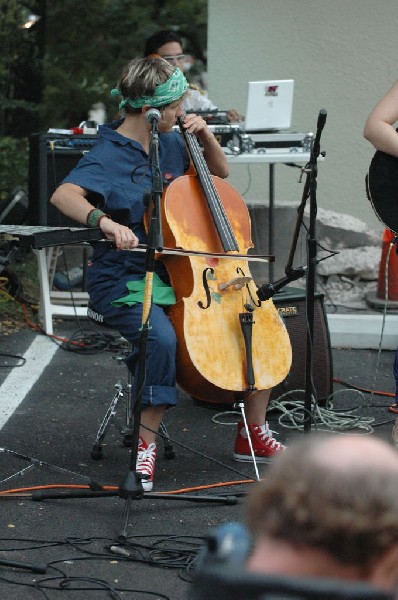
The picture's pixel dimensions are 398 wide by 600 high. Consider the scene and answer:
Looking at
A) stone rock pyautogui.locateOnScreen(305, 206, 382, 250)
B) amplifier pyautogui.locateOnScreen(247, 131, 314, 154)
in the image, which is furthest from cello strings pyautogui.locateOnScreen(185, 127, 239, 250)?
stone rock pyautogui.locateOnScreen(305, 206, 382, 250)

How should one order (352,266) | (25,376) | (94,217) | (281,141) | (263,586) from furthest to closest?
1. (352,266)
2. (281,141)
3. (25,376)
4. (94,217)
5. (263,586)

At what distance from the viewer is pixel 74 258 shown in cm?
869

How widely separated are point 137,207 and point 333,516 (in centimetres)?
320

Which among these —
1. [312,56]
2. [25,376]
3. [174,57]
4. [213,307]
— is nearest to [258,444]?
[213,307]

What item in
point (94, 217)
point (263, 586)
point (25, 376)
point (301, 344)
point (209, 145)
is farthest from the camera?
point (25, 376)

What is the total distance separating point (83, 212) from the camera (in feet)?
13.1

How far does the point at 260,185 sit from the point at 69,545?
18.5 feet

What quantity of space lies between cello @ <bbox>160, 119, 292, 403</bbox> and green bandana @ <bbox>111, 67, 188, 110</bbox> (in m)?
0.23

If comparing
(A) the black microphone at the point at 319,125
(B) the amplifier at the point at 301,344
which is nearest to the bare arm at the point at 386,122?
(A) the black microphone at the point at 319,125

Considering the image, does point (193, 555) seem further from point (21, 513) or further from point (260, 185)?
point (260, 185)

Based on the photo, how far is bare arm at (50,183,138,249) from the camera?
3.80 m

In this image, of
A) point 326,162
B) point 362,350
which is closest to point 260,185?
point 326,162

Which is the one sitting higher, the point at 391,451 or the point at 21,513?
the point at 391,451

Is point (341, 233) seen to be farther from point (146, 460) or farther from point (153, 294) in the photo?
point (146, 460)
